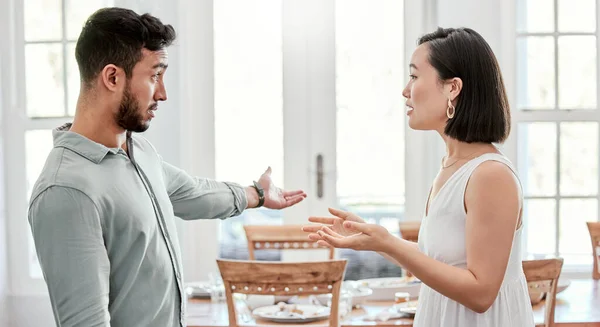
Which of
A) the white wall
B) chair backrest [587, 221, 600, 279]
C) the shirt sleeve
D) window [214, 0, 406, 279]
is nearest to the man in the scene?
the shirt sleeve

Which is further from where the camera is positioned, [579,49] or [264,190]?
[579,49]

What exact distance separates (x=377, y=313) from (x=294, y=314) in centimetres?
31

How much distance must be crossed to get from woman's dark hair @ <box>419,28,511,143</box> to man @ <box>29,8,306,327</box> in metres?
0.66

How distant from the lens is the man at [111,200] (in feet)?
5.53

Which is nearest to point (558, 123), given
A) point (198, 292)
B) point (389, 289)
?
point (389, 289)

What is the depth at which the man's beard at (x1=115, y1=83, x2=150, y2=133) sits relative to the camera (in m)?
1.89

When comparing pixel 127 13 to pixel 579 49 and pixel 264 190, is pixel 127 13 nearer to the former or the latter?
pixel 264 190

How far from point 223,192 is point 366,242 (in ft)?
2.47

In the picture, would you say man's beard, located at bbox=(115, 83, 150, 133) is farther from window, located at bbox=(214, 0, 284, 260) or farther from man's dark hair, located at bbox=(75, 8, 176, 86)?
window, located at bbox=(214, 0, 284, 260)

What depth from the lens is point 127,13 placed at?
6.22ft

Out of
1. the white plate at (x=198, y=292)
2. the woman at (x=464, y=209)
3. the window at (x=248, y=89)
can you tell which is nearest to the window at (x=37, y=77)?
the window at (x=248, y=89)

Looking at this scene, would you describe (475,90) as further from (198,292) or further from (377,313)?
(198,292)

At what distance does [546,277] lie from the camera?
280 centimetres

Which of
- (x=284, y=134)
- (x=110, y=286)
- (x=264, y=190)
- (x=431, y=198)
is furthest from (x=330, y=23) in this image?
(x=110, y=286)
